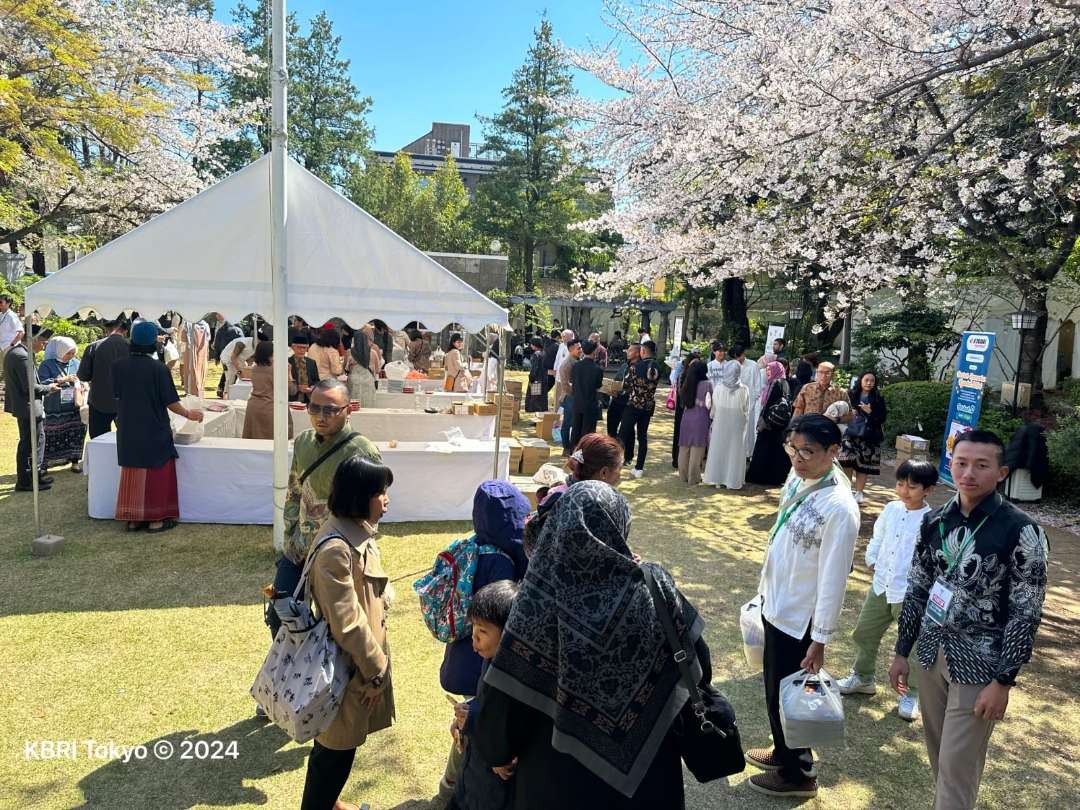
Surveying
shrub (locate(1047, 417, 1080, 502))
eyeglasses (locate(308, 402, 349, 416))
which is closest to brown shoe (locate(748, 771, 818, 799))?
eyeglasses (locate(308, 402, 349, 416))

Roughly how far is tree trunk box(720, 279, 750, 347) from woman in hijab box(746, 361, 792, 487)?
41.0 feet

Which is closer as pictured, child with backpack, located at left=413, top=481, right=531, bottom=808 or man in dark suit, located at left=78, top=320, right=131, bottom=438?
child with backpack, located at left=413, top=481, right=531, bottom=808

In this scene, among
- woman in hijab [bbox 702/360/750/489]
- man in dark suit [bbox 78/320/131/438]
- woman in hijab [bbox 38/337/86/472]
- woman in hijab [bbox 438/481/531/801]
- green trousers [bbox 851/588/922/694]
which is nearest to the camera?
woman in hijab [bbox 438/481/531/801]

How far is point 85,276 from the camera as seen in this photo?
563 centimetres

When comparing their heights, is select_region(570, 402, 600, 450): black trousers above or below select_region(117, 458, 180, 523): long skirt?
above

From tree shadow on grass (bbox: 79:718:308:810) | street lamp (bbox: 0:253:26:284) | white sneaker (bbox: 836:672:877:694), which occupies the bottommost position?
white sneaker (bbox: 836:672:877:694)

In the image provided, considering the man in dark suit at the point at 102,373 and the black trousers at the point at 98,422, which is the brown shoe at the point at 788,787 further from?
the black trousers at the point at 98,422

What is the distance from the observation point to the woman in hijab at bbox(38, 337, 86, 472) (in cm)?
748

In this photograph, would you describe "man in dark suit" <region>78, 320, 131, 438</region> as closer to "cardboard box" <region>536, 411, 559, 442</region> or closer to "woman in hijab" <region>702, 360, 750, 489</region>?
"cardboard box" <region>536, 411, 559, 442</region>

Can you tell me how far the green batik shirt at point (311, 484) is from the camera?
3.43 meters

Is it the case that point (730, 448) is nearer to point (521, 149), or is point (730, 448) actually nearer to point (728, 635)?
point (728, 635)

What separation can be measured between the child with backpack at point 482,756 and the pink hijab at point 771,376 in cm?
817

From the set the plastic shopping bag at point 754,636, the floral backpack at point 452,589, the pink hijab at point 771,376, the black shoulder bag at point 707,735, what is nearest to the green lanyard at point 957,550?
the plastic shopping bag at point 754,636

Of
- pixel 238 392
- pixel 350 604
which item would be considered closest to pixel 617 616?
pixel 350 604
